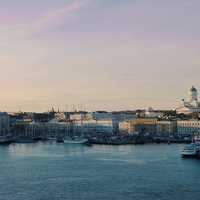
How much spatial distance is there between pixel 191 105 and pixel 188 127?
10158 millimetres

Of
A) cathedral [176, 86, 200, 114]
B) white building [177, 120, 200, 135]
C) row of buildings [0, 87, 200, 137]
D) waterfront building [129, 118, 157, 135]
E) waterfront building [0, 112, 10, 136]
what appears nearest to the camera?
white building [177, 120, 200, 135]

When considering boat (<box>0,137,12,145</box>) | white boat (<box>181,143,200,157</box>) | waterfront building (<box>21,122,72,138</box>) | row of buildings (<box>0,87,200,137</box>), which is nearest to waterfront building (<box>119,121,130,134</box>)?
row of buildings (<box>0,87,200,137</box>)

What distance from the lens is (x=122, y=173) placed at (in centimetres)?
1512

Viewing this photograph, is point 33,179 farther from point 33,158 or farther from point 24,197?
point 33,158

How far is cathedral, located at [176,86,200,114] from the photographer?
44906mm

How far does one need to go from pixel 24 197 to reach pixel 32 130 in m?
28.4

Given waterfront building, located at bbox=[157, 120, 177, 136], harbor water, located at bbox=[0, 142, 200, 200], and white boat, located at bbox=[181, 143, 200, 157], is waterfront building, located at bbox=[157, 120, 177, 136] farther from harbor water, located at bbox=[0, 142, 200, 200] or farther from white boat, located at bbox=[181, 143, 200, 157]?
harbor water, located at bbox=[0, 142, 200, 200]

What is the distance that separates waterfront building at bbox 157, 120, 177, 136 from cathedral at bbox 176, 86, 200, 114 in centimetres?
677

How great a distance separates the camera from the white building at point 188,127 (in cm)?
3669

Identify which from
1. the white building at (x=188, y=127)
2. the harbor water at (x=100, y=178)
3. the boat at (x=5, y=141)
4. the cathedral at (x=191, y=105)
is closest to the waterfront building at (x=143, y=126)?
the white building at (x=188, y=127)

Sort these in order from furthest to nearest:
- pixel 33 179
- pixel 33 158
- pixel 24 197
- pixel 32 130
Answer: pixel 32 130
pixel 33 158
pixel 33 179
pixel 24 197

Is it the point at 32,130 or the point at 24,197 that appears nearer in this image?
the point at 24,197

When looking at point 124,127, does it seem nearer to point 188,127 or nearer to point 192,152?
point 188,127

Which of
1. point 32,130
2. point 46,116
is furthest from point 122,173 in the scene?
point 46,116
